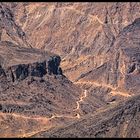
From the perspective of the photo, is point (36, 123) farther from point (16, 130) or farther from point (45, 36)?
point (45, 36)

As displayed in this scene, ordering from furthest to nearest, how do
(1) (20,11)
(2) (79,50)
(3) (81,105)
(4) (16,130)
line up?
1. (1) (20,11)
2. (2) (79,50)
3. (3) (81,105)
4. (4) (16,130)

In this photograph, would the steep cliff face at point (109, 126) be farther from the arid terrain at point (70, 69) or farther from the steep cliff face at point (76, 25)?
the steep cliff face at point (76, 25)

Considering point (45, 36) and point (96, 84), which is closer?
point (96, 84)

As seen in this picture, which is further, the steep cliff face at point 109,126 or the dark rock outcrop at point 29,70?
the dark rock outcrop at point 29,70

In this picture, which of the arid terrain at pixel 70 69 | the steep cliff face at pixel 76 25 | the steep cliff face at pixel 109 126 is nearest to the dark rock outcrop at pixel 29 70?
the arid terrain at pixel 70 69

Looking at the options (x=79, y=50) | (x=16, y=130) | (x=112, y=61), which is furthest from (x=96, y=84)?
(x=16, y=130)

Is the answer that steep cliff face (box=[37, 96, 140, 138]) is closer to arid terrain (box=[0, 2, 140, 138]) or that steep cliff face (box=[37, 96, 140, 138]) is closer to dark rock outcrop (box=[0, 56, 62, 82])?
arid terrain (box=[0, 2, 140, 138])

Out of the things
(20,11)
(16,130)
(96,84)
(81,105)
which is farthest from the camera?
(20,11)

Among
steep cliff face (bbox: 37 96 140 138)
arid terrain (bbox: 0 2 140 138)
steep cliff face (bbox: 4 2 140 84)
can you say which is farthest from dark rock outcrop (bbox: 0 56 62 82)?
steep cliff face (bbox: 37 96 140 138)

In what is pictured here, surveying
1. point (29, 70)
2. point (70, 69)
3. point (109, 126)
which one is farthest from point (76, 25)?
point (109, 126)
